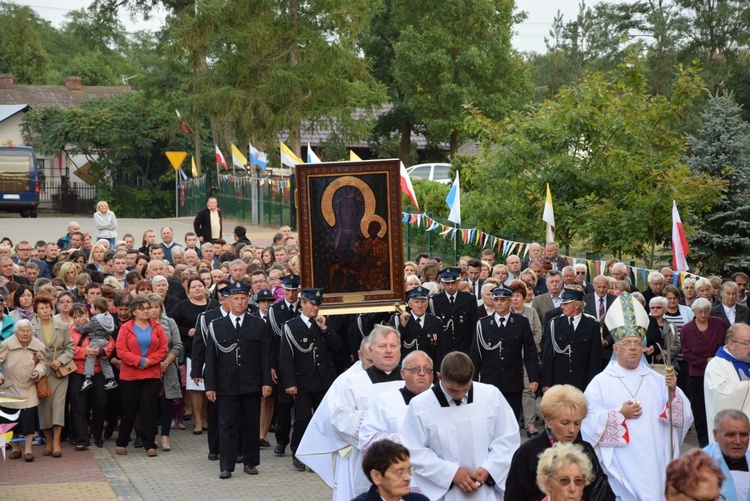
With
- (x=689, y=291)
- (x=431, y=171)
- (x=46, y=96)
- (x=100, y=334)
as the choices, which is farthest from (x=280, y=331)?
(x=46, y=96)

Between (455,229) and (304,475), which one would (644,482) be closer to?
(304,475)

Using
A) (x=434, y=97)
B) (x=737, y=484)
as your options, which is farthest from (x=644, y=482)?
(x=434, y=97)

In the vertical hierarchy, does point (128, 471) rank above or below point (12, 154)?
below

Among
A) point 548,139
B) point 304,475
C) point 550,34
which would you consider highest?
point 550,34

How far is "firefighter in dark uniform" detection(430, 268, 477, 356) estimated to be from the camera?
13602 millimetres

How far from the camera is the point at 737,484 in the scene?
7.15 metres

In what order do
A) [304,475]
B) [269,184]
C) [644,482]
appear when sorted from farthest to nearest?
[269,184], [304,475], [644,482]

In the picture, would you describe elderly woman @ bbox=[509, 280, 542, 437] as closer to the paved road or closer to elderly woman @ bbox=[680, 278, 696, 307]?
elderly woman @ bbox=[680, 278, 696, 307]

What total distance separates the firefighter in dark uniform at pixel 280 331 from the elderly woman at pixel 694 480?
7.32 m

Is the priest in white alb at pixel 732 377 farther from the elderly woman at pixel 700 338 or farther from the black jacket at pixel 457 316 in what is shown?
the black jacket at pixel 457 316

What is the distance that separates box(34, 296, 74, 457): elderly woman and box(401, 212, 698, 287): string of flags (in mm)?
7774

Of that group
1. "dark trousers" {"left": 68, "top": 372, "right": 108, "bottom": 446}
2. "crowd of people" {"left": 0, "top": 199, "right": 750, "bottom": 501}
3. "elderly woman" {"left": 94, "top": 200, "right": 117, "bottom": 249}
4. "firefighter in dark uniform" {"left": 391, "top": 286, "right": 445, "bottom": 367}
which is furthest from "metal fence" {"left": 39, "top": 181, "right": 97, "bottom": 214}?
"firefighter in dark uniform" {"left": 391, "top": 286, "right": 445, "bottom": 367}

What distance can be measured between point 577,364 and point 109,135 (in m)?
35.6

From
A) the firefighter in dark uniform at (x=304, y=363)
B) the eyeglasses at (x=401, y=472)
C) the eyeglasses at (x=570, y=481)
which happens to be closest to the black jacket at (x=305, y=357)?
the firefighter in dark uniform at (x=304, y=363)
